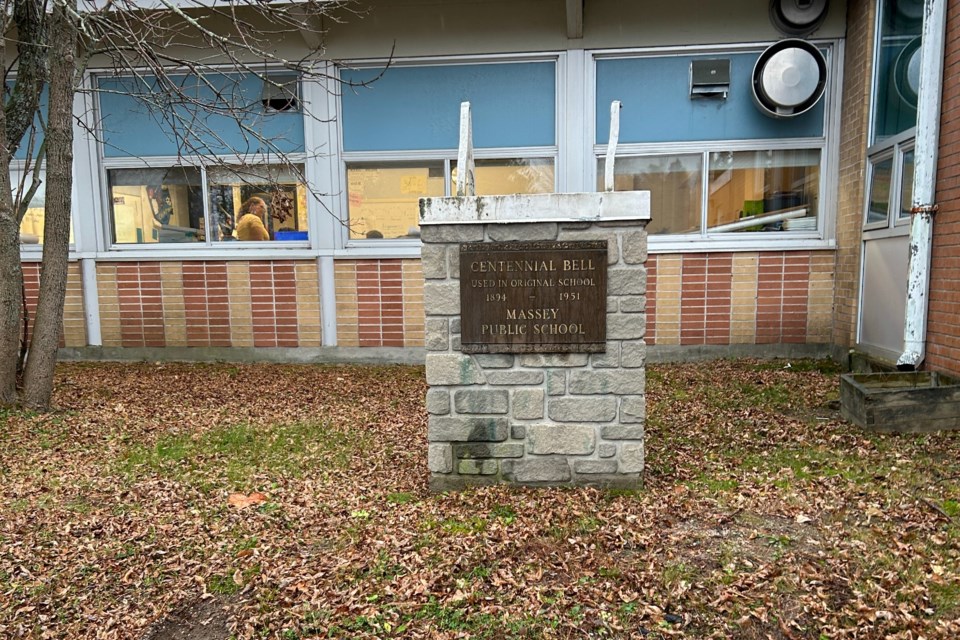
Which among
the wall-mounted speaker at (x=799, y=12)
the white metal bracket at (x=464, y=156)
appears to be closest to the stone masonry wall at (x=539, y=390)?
the white metal bracket at (x=464, y=156)

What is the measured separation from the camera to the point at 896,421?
4336 mm

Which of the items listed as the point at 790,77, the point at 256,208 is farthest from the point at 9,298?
the point at 790,77

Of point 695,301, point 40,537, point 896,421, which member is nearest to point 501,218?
point 40,537

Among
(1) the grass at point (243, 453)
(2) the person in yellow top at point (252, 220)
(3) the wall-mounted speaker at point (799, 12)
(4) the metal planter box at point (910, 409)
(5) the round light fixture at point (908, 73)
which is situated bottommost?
(1) the grass at point (243, 453)

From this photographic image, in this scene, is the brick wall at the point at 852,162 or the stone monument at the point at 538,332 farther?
the brick wall at the point at 852,162

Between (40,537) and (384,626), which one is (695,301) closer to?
(384,626)

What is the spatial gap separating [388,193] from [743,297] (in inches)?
184

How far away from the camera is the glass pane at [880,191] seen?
6.13 metres

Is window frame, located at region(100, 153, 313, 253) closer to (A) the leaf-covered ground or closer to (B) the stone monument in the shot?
(A) the leaf-covered ground

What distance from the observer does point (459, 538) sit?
312 centimetres

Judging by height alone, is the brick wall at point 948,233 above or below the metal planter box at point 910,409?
above

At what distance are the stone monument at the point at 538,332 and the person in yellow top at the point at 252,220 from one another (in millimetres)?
5011

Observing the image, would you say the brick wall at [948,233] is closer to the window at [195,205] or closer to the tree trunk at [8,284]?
the window at [195,205]

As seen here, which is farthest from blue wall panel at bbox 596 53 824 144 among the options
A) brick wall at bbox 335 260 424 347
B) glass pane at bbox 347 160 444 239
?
brick wall at bbox 335 260 424 347
